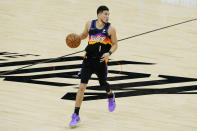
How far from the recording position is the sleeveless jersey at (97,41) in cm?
598

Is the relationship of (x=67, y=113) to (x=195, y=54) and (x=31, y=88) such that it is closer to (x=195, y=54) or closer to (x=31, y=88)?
(x=31, y=88)

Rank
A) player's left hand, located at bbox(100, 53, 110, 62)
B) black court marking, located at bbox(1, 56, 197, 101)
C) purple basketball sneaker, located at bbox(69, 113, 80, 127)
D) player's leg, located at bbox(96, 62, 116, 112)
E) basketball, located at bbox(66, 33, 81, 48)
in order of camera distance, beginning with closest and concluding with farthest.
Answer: purple basketball sneaker, located at bbox(69, 113, 80, 127), player's left hand, located at bbox(100, 53, 110, 62), player's leg, located at bbox(96, 62, 116, 112), basketball, located at bbox(66, 33, 81, 48), black court marking, located at bbox(1, 56, 197, 101)

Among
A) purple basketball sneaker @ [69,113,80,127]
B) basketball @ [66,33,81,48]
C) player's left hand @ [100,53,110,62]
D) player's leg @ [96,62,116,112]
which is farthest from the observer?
basketball @ [66,33,81,48]

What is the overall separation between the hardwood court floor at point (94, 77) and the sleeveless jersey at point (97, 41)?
2.99 ft

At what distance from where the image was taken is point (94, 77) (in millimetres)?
8180

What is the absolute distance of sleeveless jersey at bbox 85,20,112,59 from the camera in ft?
19.6

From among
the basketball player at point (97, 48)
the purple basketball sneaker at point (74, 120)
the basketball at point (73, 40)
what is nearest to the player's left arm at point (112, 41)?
the basketball player at point (97, 48)

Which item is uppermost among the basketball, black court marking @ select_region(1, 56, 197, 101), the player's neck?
the player's neck

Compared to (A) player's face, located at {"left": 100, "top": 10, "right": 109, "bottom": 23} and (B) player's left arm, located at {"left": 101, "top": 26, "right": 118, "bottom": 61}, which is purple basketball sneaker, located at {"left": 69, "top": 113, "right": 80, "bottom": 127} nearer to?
(B) player's left arm, located at {"left": 101, "top": 26, "right": 118, "bottom": 61}

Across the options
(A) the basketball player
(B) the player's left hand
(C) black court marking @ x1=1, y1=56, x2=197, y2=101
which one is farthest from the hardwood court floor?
(B) the player's left hand

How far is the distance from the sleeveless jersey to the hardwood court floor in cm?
91

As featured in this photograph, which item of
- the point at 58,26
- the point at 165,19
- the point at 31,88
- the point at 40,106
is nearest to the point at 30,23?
the point at 58,26

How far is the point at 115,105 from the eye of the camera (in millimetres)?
6527

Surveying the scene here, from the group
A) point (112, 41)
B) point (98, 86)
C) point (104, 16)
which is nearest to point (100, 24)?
point (104, 16)
